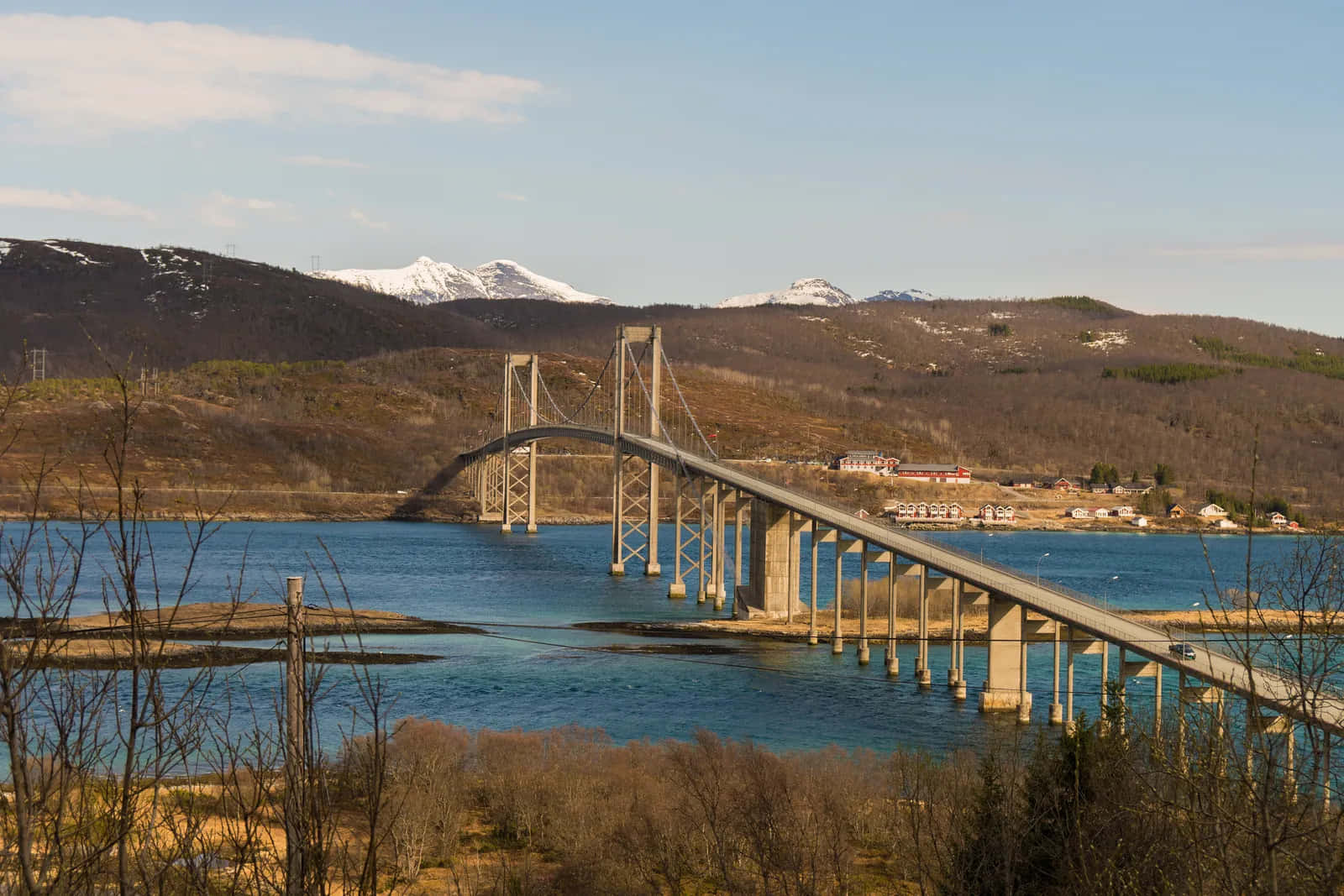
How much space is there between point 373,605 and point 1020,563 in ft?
139

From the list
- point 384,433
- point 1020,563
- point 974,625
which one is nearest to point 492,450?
point 384,433

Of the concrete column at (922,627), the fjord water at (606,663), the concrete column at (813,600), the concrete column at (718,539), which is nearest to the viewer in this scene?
the fjord water at (606,663)

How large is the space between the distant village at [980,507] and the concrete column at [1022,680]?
286ft

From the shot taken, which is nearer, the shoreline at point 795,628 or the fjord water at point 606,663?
the fjord water at point 606,663

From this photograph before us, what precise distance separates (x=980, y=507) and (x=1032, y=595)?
3803 inches

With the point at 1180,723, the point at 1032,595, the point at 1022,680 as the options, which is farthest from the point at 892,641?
the point at 1180,723

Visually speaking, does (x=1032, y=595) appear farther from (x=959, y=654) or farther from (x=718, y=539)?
(x=718, y=539)

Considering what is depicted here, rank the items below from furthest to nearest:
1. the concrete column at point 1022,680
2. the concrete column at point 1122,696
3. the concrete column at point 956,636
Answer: the concrete column at point 956,636 < the concrete column at point 1022,680 < the concrete column at point 1122,696

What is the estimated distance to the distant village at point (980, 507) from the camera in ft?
417

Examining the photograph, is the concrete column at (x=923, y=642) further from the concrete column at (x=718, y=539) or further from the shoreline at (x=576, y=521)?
the shoreline at (x=576, y=521)

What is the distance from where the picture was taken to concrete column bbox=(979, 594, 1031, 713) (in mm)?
36719

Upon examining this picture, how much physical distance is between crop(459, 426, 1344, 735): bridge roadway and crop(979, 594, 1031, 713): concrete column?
1.97 ft

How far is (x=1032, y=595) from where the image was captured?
124ft

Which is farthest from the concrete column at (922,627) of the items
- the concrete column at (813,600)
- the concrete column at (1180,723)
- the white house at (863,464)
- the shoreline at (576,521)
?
the white house at (863,464)
